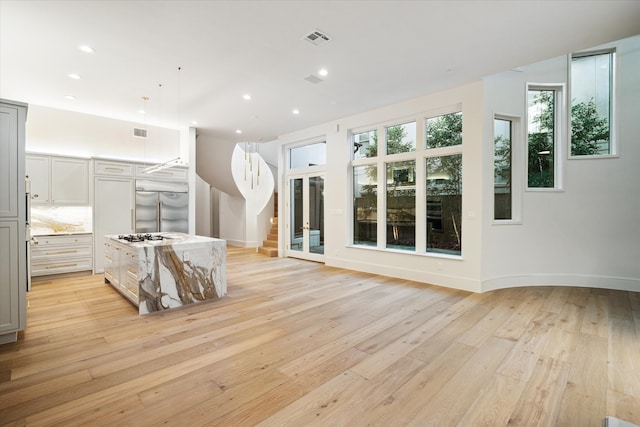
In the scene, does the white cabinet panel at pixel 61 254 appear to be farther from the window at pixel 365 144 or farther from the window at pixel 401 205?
the window at pixel 401 205

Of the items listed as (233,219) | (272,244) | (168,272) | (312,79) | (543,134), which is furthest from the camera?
(233,219)

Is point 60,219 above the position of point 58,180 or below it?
below

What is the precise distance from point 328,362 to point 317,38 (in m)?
3.48

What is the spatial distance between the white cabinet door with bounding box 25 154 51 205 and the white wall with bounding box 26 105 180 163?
1.16 ft

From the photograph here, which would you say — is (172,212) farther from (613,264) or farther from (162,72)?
(613,264)

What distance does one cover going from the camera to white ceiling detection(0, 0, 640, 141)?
3.06 metres

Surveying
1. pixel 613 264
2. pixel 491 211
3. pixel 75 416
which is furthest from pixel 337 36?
pixel 613 264

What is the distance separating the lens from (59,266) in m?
5.66

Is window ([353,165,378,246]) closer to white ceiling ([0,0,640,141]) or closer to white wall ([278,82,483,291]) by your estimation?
white wall ([278,82,483,291])

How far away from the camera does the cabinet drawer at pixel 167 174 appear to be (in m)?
6.55

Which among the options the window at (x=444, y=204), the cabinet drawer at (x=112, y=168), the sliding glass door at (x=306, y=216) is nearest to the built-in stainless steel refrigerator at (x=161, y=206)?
the cabinet drawer at (x=112, y=168)

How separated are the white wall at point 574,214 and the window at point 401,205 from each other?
1279mm

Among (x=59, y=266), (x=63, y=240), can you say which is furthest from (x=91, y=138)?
(x=59, y=266)

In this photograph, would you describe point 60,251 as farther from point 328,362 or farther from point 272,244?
point 328,362
